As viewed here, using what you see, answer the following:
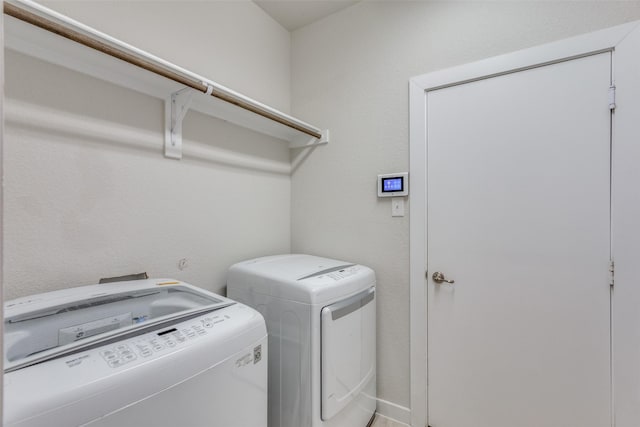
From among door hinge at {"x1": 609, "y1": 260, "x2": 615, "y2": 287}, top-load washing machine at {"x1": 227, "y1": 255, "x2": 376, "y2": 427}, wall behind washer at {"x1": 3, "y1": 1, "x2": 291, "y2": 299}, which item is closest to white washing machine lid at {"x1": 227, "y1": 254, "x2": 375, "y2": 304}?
top-load washing machine at {"x1": 227, "y1": 255, "x2": 376, "y2": 427}

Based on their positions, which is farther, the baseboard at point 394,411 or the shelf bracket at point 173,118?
the baseboard at point 394,411

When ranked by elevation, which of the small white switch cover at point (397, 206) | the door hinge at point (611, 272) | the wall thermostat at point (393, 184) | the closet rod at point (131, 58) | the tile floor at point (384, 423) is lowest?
the tile floor at point (384, 423)

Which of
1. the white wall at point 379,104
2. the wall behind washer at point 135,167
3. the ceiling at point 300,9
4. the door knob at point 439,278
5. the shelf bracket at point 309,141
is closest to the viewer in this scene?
the wall behind washer at point 135,167

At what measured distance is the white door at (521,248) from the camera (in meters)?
1.33

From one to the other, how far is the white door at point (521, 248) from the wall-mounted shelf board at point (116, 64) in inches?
A: 43.4

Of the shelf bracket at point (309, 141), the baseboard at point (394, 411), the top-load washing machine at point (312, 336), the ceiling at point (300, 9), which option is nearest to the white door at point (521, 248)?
the baseboard at point (394, 411)

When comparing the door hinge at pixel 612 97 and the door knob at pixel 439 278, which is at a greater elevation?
the door hinge at pixel 612 97

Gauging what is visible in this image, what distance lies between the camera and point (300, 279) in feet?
4.51

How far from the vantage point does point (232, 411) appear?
33.9 inches

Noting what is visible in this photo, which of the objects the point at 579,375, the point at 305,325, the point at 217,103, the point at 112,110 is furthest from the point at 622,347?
the point at 112,110

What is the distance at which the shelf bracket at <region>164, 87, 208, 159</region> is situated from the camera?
145 centimetres

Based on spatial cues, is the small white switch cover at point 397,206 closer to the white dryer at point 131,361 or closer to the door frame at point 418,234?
the door frame at point 418,234

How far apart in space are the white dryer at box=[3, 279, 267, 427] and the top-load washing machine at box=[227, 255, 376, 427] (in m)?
0.33

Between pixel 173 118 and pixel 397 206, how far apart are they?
1.35 m
